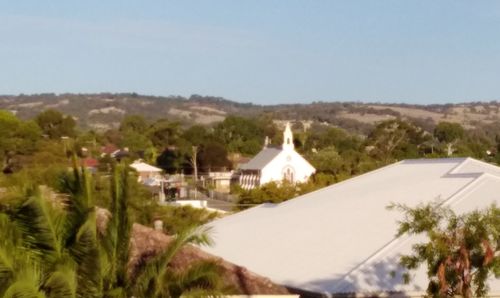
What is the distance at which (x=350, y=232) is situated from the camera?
72.1 ft

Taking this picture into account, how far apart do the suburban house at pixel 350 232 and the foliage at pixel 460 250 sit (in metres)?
2.63

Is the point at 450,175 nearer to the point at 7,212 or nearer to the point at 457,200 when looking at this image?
the point at 457,200

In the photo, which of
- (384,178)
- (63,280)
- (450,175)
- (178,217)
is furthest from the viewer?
(178,217)

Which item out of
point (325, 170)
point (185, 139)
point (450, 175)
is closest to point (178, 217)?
point (450, 175)

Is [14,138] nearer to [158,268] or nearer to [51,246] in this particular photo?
[51,246]

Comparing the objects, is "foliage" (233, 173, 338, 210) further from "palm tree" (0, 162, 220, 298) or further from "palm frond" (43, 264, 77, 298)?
"palm frond" (43, 264, 77, 298)

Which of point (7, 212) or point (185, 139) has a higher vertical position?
point (7, 212)

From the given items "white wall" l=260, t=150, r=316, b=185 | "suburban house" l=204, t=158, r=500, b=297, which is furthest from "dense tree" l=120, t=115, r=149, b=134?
"suburban house" l=204, t=158, r=500, b=297

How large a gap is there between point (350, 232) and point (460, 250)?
8.40m

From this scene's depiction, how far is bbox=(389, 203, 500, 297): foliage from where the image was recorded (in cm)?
1363

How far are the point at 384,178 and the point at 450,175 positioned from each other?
4510 millimetres

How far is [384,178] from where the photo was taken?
30484 mm

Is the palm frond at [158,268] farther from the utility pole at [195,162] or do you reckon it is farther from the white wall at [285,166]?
the utility pole at [195,162]

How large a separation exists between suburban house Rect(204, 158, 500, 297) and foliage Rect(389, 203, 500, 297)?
263cm
